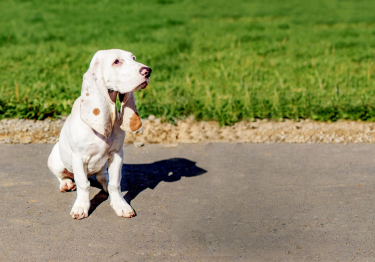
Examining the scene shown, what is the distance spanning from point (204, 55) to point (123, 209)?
5305 mm

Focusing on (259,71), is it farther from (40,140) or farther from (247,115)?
(40,140)

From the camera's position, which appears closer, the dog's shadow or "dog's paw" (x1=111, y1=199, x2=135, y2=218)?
"dog's paw" (x1=111, y1=199, x2=135, y2=218)

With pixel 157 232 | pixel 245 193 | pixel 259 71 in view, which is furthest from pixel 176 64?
pixel 157 232

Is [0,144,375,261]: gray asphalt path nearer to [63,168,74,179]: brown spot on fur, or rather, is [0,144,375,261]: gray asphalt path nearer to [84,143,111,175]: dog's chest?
[63,168,74,179]: brown spot on fur

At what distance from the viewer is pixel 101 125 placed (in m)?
3.29

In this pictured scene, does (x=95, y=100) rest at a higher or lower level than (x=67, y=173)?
higher

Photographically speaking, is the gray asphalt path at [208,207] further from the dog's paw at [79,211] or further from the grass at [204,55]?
the grass at [204,55]

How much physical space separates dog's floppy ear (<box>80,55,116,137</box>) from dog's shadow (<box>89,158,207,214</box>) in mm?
936

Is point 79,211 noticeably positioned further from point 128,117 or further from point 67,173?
point 128,117

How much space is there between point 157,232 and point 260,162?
1700 millimetres

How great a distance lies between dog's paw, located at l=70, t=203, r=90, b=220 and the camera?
3.60 metres

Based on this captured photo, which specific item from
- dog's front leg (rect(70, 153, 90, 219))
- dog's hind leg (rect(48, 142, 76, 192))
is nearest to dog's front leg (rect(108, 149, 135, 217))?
dog's front leg (rect(70, 153, 90, 219))

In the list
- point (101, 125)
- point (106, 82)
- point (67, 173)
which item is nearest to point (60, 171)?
point (67, 173)

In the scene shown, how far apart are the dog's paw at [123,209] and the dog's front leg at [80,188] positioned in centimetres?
22
